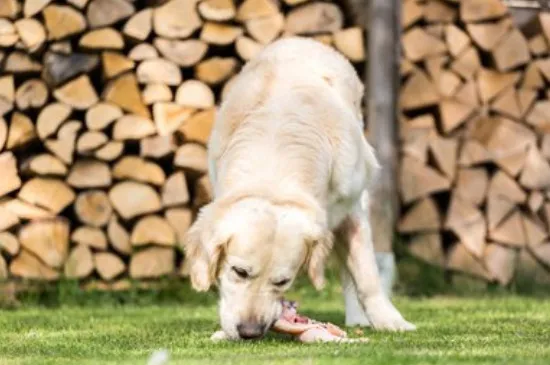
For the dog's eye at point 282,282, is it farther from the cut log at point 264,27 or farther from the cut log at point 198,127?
the cut log at point 264,27


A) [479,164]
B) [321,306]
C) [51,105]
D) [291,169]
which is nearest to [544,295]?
[479,164]

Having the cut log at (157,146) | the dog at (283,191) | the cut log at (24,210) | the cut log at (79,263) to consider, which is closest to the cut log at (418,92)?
the cut log at (157,146)

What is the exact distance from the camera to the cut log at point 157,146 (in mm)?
7480

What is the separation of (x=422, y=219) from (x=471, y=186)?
328 mm

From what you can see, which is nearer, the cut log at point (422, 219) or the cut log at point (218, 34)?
the cut log at point (218, 34)

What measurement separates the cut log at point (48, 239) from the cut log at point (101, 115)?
1.68 feet

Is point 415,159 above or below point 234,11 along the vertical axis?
below

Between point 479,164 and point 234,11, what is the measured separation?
163 centimetres

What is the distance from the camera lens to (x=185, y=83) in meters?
7.62

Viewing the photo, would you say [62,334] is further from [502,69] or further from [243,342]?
[502,69]

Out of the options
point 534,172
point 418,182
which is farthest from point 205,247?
point 534,172

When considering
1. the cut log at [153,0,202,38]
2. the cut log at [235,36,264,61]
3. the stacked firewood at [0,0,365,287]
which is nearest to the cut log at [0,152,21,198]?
the stacked firewood at [0,0,365,287]

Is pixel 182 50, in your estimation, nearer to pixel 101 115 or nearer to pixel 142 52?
pixel 142 52

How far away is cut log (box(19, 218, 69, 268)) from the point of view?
24.0ft
